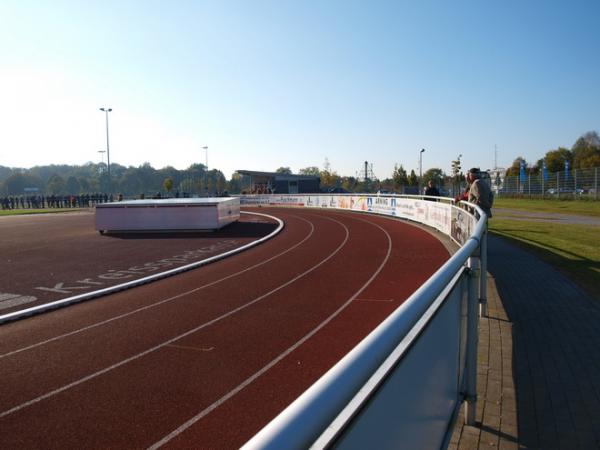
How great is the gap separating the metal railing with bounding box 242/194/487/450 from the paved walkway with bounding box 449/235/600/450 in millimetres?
380

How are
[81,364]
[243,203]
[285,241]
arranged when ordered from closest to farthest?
[81,364]
[285,241]
[243,203]

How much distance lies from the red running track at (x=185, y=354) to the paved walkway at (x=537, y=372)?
194 centimetres

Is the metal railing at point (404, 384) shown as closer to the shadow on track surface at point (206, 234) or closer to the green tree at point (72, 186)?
the shadow on track surface at point (206, 234)

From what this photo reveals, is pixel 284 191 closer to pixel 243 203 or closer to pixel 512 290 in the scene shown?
pixel 243 203

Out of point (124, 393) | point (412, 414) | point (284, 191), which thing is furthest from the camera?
point (284, 191)

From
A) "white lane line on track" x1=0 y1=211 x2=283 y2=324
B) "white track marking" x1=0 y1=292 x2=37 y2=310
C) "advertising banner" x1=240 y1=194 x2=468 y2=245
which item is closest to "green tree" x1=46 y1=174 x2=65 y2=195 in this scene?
"advertising banner" x1=240 y1=194 x2=468 y2=245

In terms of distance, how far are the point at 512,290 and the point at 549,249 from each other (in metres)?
6.69

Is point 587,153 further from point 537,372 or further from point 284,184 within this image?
point 537,372

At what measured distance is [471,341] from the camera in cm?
386

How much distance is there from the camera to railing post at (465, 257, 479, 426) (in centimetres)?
379

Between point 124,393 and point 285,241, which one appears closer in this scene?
point 124,393

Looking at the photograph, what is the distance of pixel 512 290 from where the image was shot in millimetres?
9125

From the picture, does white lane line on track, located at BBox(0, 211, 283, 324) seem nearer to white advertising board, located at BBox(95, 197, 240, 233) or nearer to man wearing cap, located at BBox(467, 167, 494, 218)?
man wearing cap, located at BBox(467, 167, 494, 218)

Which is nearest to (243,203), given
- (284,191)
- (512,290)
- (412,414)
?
(284,191)
